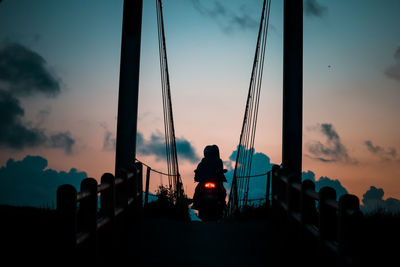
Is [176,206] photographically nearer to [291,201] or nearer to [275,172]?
[275,172]

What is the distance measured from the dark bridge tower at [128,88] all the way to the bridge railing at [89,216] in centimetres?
81

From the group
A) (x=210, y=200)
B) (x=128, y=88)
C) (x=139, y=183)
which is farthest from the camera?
(x=210, y=200)

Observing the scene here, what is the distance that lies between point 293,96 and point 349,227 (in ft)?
9.35

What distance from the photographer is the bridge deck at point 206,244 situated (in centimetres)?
389

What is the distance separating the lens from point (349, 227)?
95.1 inches

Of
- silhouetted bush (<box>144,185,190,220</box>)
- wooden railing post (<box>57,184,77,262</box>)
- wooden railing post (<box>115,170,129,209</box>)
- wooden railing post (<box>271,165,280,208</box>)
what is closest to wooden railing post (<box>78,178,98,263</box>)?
wooden railing post (<box>57,184,77,262</box>)

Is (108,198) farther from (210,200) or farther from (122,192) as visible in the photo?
(210,200)

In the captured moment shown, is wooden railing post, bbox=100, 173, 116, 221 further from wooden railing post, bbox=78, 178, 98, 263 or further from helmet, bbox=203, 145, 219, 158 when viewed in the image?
helmet, bbox=203, 145, 219, 158

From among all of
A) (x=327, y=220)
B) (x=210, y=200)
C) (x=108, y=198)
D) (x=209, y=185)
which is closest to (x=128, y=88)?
(x=108, y=198)

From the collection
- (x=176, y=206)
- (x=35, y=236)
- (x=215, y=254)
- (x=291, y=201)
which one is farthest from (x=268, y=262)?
(x=176, y=206)

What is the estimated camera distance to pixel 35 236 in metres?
4.29

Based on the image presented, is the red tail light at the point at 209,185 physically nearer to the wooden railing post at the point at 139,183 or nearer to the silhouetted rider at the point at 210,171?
the silhouetted rider at the point at 210,171

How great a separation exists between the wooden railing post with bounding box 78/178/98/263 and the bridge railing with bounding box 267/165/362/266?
1883mm

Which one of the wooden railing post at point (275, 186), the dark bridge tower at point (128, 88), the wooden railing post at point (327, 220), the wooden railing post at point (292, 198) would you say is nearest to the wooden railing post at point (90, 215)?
the wooden railing post at point (327, 220)
